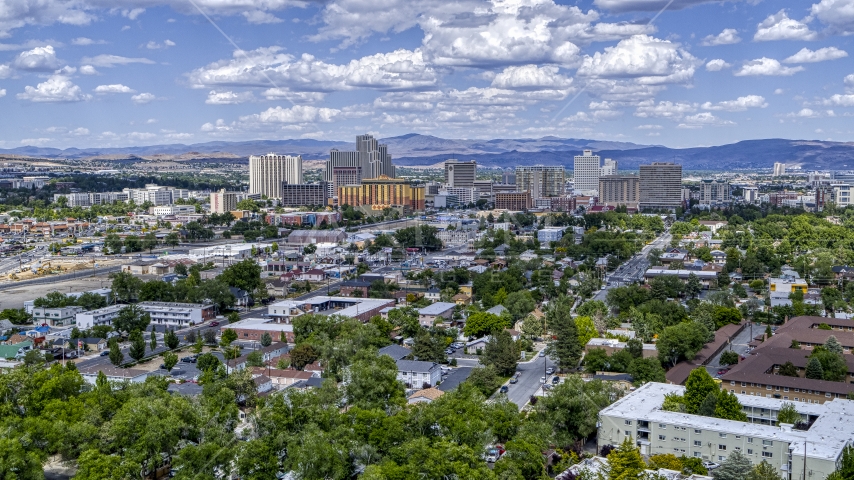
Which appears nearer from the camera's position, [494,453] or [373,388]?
[494,453]

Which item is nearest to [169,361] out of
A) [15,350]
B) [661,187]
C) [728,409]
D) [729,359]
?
[15,350]

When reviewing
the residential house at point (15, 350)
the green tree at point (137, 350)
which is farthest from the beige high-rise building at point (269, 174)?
the green tree at point (137, 350)

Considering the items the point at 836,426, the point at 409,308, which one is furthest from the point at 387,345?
the point at 836,426

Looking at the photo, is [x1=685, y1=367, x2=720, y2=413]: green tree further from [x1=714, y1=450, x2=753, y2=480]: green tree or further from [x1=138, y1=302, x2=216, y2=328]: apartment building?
[x1=138, y1=302, x2=216, y2=328]: apartment building

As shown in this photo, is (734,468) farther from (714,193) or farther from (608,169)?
(608,169)

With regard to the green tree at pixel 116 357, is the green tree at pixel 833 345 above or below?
above

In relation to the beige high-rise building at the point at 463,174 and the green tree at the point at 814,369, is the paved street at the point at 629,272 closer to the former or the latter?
the green tree at the point at 814,369
